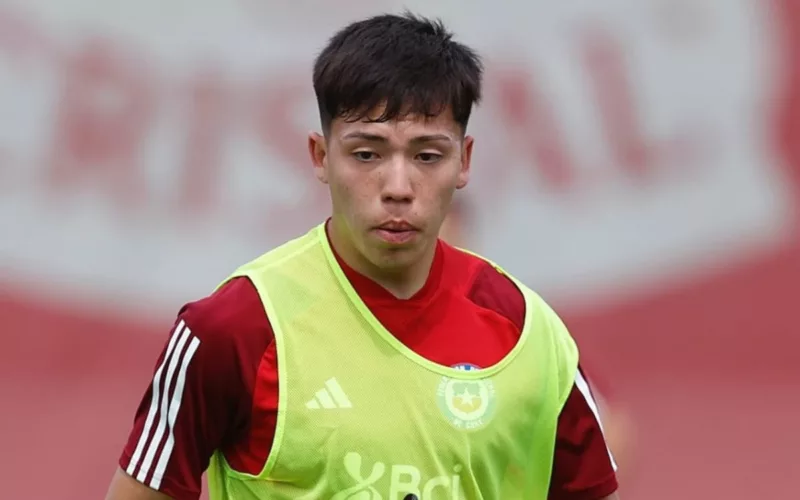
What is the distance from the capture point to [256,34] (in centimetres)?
386

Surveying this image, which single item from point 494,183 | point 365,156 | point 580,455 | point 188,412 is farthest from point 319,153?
point 494,183

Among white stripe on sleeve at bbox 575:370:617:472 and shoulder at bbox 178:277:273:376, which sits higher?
shoulder at bbox 178:277:273:376

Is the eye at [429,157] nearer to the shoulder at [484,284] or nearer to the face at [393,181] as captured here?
the face at [393,181]

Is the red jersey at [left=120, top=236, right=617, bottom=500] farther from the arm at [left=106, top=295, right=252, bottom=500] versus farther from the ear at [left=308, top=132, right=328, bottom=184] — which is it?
the ear at [left=308, top=132, right=328, bottom=184]

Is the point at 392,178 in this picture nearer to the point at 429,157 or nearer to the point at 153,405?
the point at 429,157

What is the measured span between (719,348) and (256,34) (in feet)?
4.96

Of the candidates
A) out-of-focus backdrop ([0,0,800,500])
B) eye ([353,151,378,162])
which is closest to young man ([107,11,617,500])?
eye ([353,151,378,162])

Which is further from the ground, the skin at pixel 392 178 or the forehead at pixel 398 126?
the forehead at pixel 398 126

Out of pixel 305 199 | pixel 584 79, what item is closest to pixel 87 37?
pixel 305 199

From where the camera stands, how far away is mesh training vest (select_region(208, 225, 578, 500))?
1.58 metres

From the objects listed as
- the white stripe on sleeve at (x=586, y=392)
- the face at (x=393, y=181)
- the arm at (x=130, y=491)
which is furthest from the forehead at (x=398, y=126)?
the arm at (x=130, y=491)

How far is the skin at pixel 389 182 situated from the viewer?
1.60 meters

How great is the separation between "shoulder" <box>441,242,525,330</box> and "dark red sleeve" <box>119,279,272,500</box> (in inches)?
11.2

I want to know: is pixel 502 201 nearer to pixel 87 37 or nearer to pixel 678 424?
pixel 678 424
